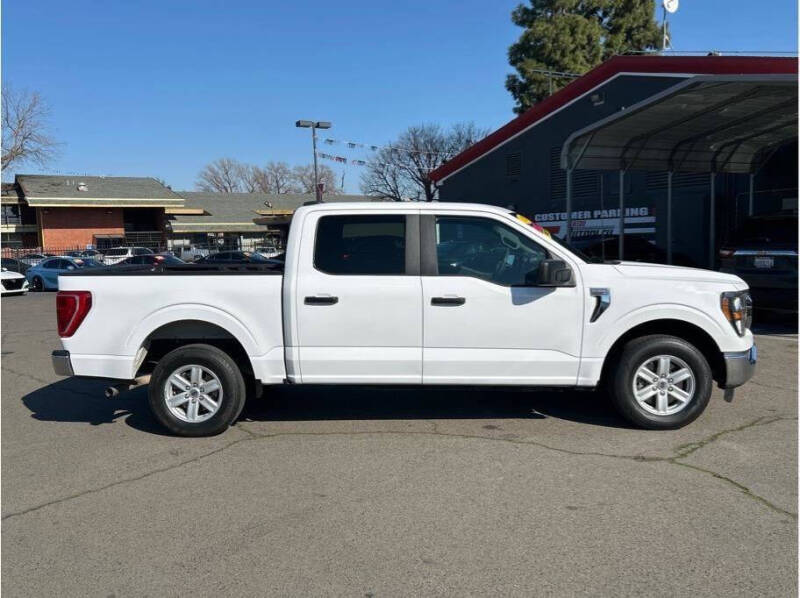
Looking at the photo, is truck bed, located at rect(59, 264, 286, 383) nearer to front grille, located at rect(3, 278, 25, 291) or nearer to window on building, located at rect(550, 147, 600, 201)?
window on building, located at rect(550, 147, 600, 201)

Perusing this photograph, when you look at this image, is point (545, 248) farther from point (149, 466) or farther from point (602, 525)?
point (149, 466)

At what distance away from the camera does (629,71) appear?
65.2 feet

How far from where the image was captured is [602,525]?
3.74 metres

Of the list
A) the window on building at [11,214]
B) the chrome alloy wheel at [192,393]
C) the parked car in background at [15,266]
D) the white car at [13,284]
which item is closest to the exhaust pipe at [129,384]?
the chrome alloy wheel at [192,393]

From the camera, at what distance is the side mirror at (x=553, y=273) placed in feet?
16.6

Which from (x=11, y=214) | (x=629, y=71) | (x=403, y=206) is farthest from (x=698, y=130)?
(x=11, y=214)

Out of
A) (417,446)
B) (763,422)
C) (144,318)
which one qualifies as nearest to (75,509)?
(144,318)

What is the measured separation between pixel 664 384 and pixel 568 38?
3428cm

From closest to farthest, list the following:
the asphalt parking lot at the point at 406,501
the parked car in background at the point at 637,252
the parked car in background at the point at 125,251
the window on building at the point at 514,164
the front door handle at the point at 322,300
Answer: the asphalt parking lot at the point at 406,501 < the front door handle at the point at 322,300 < the parked car in background at the point at 637,252 < the window on building at the point at 514,164 < the parked car in background at the point at 125,251

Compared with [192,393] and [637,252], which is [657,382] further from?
[637,252]

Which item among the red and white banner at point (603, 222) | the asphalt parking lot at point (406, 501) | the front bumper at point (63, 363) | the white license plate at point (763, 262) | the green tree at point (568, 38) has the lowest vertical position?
the asphalt parking lot at point (406, 501)

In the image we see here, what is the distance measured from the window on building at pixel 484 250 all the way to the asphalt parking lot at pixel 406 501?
1.36 meters

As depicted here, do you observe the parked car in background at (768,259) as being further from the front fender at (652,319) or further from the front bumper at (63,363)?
the front bumper at (63,363)

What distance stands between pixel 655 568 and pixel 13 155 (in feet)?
193
